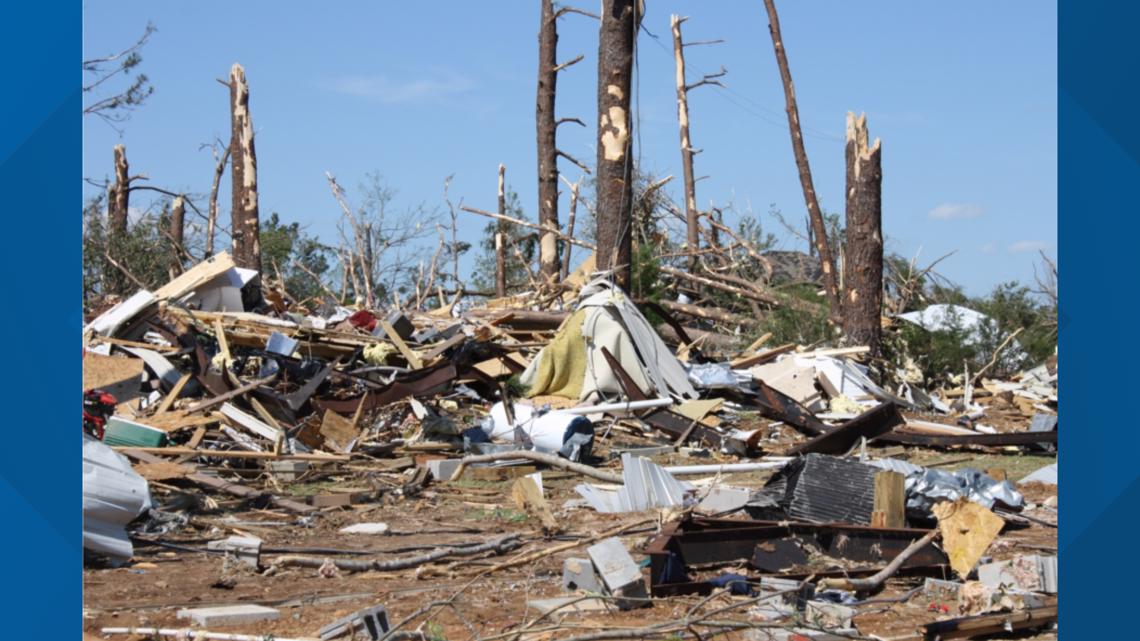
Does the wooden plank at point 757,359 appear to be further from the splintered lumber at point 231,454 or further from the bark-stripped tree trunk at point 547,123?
the bark-stripped tree trunk at point 547,123

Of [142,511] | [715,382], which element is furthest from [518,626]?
[715,382]

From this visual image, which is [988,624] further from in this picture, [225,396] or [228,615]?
[225,396]

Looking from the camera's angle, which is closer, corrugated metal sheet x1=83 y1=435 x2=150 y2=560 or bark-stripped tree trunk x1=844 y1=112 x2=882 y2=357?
corrugated metal sheet x1=83 y1=435 x2=150 y2=560

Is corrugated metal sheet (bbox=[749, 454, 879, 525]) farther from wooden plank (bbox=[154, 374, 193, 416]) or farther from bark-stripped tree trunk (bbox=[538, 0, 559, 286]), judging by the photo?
bark-stripped tree trunk (bbox=[538, 0, 559, 286])

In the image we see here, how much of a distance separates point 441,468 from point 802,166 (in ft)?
38.7

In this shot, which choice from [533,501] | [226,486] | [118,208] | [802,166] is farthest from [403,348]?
[118,208]

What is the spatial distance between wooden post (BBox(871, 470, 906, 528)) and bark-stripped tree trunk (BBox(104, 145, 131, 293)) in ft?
51.4

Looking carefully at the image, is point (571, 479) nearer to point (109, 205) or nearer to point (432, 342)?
point (432, 342)

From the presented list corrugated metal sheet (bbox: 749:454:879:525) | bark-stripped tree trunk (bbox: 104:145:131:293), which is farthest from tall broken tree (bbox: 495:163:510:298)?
corrugated metal sheet (bbox: 749:454:879:525)

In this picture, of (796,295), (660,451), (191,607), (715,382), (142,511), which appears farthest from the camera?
(796,295)

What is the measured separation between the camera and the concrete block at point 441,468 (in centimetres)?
872

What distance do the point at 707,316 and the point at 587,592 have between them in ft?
43.0

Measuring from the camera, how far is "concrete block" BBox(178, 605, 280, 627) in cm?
473

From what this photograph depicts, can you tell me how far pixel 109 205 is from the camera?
2525 centimetres
